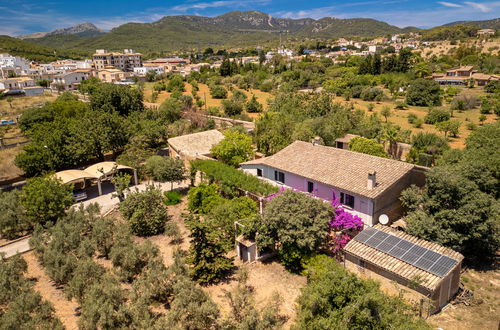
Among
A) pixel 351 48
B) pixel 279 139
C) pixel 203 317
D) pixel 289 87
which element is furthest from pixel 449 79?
pixel 351 48

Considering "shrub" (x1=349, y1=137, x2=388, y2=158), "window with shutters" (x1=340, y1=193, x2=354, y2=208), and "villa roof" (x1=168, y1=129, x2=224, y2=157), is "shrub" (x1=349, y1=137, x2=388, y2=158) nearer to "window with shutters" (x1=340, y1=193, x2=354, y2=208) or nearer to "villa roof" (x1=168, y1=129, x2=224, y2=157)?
"window with shutters" (x1=340, y1=193, x2=354, y2=208)

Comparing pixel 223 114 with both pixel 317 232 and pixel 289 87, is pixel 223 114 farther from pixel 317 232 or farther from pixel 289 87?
pixel 317 232

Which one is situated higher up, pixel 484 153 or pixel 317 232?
pixel 484 153

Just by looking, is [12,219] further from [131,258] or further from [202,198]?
[202,198]

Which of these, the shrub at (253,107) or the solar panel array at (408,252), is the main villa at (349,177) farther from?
the shrub at (253,107)

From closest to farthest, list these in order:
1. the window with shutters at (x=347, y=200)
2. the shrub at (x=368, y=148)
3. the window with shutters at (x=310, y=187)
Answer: the window with shutters at (x=347, y=200)
the window with shutters at (x=310, y=187)
the shrub at (x=368, y=148)

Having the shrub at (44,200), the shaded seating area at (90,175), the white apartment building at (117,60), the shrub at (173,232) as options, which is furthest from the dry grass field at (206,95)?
the white apartment building at (117,60)
